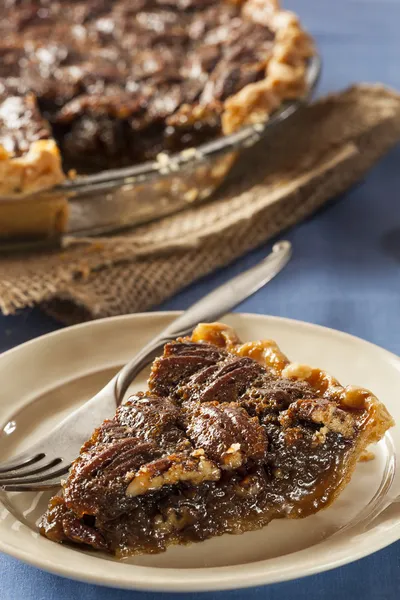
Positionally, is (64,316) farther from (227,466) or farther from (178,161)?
(227,466)

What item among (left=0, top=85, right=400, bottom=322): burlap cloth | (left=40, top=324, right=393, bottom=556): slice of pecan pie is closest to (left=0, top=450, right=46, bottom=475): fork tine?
(left=40, top=324, right=393, bottom=556): slice of pecan pie

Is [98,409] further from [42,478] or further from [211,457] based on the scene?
[211,457]

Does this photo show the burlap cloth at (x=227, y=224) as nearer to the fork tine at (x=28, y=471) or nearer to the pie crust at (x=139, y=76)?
the pie crust at (x=139, y=76)

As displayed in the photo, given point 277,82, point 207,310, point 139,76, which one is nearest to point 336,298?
point 207,310

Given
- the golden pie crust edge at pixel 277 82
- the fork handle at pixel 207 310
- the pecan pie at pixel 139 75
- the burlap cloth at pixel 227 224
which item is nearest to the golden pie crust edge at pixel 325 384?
the fork handle at pixel 207 310

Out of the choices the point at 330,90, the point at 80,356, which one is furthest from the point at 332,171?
the point at 80,356

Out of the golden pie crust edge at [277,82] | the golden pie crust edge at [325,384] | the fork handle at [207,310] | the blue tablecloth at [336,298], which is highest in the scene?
the golden pie crust edge at [277,82]
